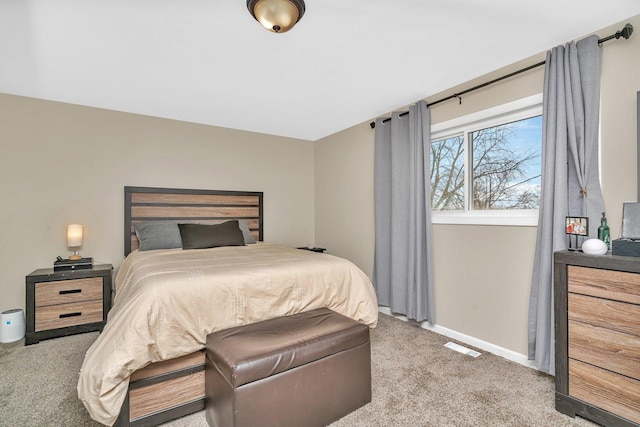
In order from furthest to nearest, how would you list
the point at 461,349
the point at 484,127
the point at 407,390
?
the point at 484,127 < the point at 461,349 < the point at 407,390

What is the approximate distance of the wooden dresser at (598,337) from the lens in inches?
61.3

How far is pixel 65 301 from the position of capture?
9.56 ft

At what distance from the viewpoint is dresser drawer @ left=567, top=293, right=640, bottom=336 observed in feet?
5.10

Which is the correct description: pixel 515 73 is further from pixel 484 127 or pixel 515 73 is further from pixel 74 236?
pixel 74 236

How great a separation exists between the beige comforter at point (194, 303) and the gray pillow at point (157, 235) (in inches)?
33.6

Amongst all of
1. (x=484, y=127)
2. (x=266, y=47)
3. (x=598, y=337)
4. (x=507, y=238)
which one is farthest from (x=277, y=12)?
(x=598, y=337)

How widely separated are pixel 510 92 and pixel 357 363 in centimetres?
236

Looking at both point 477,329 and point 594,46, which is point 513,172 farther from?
point 477,329

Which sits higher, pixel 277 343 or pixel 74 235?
pixel 74 235

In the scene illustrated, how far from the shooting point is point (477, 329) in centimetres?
270

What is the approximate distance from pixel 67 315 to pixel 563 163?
170 inches

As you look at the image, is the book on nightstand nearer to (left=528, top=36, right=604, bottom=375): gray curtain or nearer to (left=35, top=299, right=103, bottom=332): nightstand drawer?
(left=35, top=299, right=103, bottom=332): nightstand drawer

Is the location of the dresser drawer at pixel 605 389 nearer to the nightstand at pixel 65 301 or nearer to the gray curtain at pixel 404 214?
the gray curtain at pixel 404 214

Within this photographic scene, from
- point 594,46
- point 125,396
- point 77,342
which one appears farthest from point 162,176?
point 594,46
